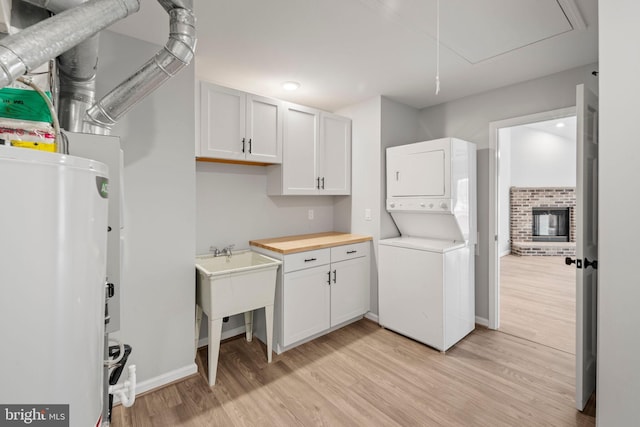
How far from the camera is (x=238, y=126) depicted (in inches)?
100

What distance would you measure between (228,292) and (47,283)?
5.42 feet

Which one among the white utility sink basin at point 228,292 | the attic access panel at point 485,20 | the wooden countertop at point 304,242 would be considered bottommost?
→ the white utility sink basin at point 228,292

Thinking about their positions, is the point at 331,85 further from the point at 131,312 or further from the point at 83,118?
the point at 131,312

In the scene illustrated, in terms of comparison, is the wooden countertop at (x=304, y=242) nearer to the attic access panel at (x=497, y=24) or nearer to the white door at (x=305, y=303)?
the white door at (x=305, y=303)

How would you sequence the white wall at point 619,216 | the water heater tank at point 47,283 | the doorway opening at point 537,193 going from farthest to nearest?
the doorway opening at point 537,193 → the white wall at point 619,216 → the water heater tank at point 47,283

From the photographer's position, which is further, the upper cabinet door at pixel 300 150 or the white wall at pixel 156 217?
the upper cabinet door at pixel 300 150

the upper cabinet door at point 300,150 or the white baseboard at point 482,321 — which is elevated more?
the upper cabinet door at point 300,150

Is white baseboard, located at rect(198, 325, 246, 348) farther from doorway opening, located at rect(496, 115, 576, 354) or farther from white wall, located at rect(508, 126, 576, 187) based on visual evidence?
white wall, located at rect(508, 126, 576, 187)

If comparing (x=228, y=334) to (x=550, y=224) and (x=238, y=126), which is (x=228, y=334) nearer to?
(x=238, y=126)

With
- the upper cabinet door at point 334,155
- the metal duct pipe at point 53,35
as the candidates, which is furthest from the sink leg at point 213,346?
the metal duct pipe at point 53,35

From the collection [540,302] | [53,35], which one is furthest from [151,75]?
[540,302]

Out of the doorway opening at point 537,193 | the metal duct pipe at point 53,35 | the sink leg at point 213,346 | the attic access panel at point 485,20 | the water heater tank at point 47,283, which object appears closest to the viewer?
the water heater tank at point 47,283

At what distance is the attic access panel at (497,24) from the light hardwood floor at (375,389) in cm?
240

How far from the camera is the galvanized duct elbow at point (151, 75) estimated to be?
4.69ft
